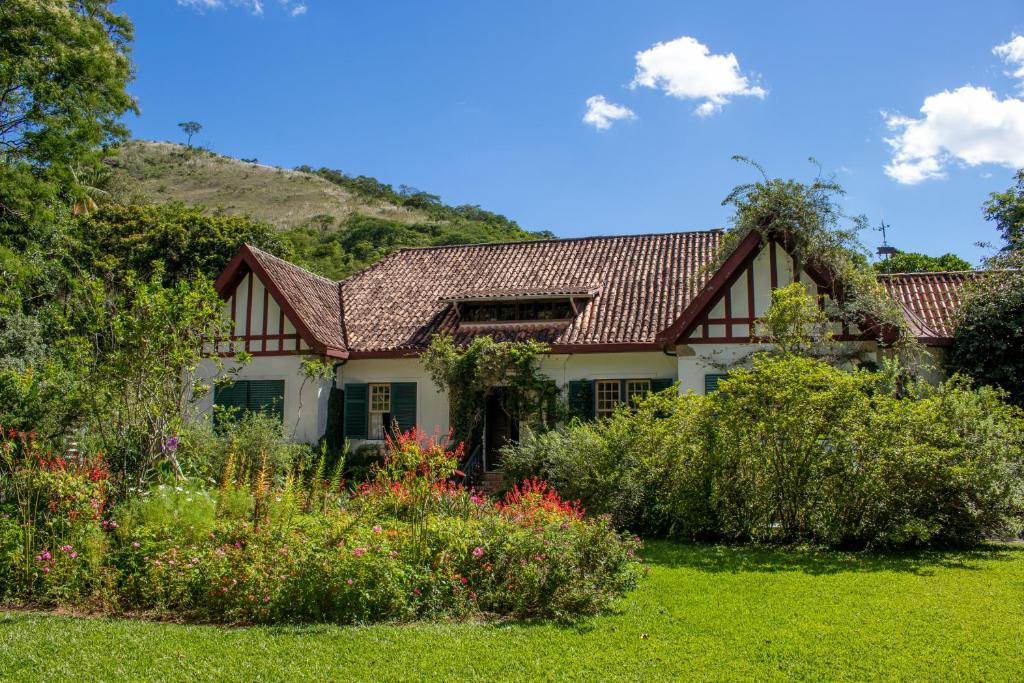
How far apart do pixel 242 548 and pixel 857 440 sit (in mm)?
8376

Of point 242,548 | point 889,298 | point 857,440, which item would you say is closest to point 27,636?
point 242,548

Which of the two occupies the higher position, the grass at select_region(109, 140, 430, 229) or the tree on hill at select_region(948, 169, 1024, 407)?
the grass at select_region(109, 140, 430, 229)


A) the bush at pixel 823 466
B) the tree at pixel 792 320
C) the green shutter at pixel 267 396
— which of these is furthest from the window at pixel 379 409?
the tree at pixel 792 320

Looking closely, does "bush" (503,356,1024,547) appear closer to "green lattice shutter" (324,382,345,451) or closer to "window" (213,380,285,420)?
"green lattice shutter" (324,382,345,451)

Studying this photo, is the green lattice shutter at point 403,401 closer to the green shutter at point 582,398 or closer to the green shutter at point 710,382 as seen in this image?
the green shutter at point 582,398

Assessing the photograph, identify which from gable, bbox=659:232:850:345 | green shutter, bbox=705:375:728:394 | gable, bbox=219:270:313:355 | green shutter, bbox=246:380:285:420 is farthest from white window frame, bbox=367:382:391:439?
green shutter, bbox=705:375:728:394

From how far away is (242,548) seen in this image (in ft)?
27.0

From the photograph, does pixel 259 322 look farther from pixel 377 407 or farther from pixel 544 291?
pixel 544 291

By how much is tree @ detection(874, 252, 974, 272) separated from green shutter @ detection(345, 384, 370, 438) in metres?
24.3

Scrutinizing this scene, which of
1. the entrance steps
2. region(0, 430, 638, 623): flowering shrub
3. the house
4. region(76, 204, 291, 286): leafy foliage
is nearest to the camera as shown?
region(0, 430, 638, 623): flowering shrub

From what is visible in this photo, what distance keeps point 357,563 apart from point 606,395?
1104 centimetres

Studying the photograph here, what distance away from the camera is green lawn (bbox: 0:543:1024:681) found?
594 cm

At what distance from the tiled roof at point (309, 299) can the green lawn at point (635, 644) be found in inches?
454

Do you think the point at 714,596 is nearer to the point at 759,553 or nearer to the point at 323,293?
the point at 759,553
